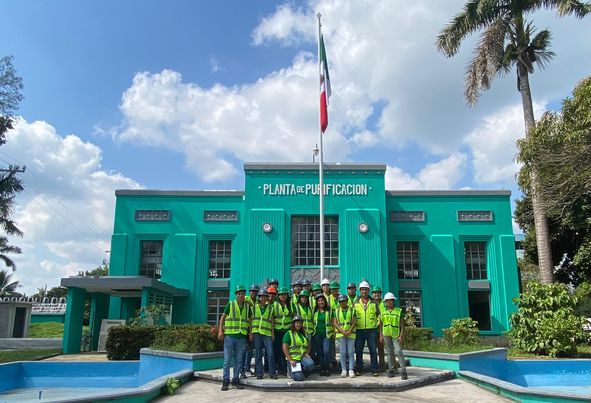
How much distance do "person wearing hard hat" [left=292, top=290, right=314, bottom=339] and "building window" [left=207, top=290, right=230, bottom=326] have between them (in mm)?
13698

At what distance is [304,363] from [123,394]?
3.39 meters

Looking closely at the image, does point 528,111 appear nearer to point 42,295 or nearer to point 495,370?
point 495,370

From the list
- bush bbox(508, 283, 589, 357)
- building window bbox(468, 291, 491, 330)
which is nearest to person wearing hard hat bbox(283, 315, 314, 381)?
bush bbox(508, 283, 589, 357)

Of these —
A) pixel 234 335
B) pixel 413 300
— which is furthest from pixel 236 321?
pixel 413 300

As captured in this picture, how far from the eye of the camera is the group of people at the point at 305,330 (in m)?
9.13

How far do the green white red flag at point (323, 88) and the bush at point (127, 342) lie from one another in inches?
352

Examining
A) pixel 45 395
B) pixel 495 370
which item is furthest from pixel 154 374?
pixel 495 370

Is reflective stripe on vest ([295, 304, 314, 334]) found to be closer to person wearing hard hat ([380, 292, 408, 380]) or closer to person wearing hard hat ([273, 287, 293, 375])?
person wearing hard hat ([273, 287, 293, 375])

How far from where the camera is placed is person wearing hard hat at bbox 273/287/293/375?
9.63 metres

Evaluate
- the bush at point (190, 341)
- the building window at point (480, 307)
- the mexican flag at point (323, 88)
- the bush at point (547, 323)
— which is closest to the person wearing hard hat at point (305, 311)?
the bush at point (190, 341)

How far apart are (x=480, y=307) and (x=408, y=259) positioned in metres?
4.81

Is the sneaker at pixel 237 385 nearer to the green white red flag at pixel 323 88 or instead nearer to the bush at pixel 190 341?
the bush at pixel 190 341

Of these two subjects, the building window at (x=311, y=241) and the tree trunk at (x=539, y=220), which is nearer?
the tree trunk at (x=539, y=220)

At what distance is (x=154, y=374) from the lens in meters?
12.1
